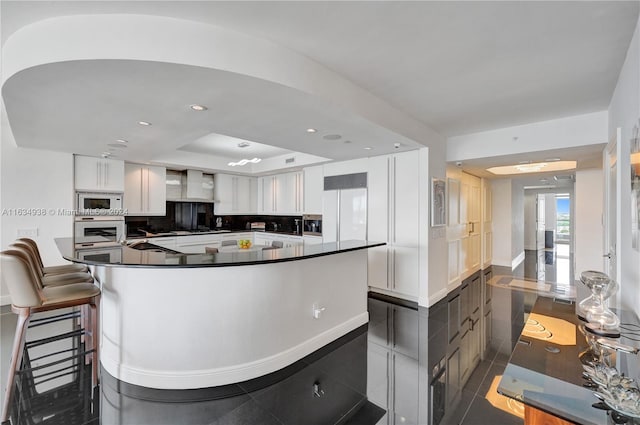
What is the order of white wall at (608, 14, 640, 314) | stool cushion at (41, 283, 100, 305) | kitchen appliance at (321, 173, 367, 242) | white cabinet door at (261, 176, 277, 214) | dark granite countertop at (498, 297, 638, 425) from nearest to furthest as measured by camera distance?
dark granite countertop at (498, 297, 638, 425) → white wall at (608, 14, 640, 314) → stool cushion at (41, 283, 100, 305) → kitchen appliance at (321, 173, 367, 242) → white cabinet door at (261, 176, 277, 214)

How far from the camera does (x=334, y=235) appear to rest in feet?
17.5

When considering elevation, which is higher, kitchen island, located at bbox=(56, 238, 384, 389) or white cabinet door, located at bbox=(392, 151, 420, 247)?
white cabinet door, located at bbox=(392, 151, 420, 247)

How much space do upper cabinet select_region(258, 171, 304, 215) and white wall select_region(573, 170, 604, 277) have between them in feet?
16.9

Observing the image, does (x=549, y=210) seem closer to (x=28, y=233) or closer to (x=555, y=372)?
(x=555, y=372)

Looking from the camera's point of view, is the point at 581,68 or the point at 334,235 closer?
the point at 581,68

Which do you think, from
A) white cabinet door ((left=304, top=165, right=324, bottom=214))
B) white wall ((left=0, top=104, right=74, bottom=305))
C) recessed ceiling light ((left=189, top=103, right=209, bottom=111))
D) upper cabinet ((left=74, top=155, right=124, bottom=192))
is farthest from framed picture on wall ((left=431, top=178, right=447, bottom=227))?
white wall ((left=0, top=104, right=74, bottom=305))

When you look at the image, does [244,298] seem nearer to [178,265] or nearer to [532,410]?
[178,265]

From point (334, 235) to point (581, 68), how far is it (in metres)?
3.88

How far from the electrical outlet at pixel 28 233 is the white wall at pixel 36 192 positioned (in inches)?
1.2

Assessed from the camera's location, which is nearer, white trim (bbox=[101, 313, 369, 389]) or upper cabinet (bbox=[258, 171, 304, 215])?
white trim (bbox=[101, 313, 369, 389])

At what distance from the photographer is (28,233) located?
4.14m

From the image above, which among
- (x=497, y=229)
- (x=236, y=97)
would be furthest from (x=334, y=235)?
(x=497, y=229)

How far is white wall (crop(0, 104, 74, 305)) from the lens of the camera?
4008mm

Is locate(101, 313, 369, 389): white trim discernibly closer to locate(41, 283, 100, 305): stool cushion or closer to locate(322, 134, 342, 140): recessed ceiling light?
locate(41, 283, 100, 305): stool cushion
